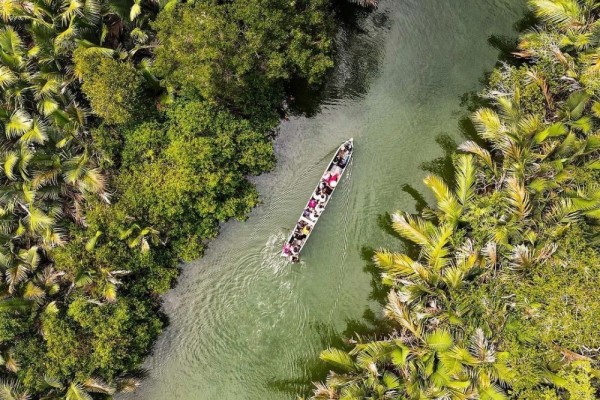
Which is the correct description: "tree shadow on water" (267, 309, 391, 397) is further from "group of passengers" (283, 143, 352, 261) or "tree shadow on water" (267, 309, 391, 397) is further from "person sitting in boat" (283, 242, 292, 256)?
"group of passengers" (283, 143, 352, 261)

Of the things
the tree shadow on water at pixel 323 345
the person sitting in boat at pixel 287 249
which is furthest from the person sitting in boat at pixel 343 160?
the tree shadow on water at pixel 323 345

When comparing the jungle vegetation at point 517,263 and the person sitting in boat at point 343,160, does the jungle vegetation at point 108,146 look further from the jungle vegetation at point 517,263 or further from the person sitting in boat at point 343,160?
the jungle vegetation at point 517,263

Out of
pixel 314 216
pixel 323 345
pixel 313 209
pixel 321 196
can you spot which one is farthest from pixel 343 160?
pixel 323 345

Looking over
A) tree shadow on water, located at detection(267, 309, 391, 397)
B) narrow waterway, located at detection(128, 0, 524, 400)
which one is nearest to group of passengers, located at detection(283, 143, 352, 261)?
narrow waterway, located at detection(128, 0, 524, 400)

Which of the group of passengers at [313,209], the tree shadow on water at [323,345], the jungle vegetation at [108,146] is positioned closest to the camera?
the jungle vegetation at [108,146]

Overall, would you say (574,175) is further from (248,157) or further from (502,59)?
(248,157)

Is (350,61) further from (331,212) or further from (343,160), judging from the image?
(331,212)

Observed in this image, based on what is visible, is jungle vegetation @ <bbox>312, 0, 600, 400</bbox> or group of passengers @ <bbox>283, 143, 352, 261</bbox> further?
group of passengers @ <bbox>283, 143, 352, 261</bbox>

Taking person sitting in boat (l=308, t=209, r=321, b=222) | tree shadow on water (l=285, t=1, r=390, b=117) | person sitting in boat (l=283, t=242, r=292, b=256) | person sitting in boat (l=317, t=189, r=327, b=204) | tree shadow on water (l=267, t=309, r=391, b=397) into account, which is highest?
tree shadow on water (l=285, t=1, r=390, b=117)
